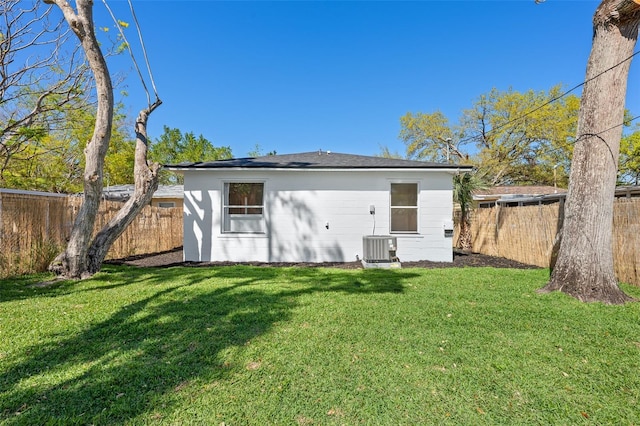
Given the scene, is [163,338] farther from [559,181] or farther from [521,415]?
[559,181]

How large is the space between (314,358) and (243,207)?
6820 mm

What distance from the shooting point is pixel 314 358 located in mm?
2957

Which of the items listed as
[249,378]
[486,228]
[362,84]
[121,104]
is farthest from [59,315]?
[362,84]

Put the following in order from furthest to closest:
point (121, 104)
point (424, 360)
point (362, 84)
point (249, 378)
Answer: point (362, 84), point (121, 104), point (424, 360), point (249, 378)

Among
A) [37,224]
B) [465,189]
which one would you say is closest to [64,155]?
[37,224]

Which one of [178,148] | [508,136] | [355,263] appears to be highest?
[178,148]

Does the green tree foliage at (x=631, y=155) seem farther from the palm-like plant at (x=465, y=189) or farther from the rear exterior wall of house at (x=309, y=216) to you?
the rear exterior wall of house at (x=309, y=216)

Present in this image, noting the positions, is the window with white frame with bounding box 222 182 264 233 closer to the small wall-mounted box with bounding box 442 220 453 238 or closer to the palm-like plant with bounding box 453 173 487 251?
the small wall-mounted box with bounding box 442 220 453 238

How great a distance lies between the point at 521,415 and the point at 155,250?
11780 millimetres

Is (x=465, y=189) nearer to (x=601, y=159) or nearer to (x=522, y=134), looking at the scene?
(x=601, y=159)

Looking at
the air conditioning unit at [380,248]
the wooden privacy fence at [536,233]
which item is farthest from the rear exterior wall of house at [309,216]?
the wooden privacy fence at [536,233]

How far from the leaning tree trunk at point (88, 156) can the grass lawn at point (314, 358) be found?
4.41 ft

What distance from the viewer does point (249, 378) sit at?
259cm

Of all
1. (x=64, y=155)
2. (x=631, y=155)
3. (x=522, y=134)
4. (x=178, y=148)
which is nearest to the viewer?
(x=64, y=155)
